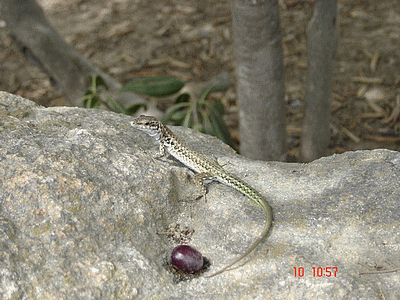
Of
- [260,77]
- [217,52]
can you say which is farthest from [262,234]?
[217,52]

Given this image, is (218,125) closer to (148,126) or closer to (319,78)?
(319,78)

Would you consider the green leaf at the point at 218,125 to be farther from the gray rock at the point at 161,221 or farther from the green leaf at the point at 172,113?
the gray rock at the point at 161,221

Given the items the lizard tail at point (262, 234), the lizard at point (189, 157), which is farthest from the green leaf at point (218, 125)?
the lizard tail at point (262, 234)

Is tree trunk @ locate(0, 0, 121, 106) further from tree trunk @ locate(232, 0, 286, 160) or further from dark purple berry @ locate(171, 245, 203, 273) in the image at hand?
dark purple berry @ locate(171, 245, 203, 273)

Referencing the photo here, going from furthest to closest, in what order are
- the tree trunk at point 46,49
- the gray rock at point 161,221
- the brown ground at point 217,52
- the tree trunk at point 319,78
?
1. the brown ground at point 217,52
2. the tree trunk at point 46,49
3. the tree trunk at point 319,78
4. the gray rock at point 161,221

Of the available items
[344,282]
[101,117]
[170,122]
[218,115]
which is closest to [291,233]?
[344,282]
